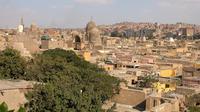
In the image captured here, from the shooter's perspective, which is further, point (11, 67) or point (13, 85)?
point (11, 67)

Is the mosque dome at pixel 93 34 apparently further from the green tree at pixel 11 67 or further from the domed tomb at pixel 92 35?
the green tree at pixel 11 67

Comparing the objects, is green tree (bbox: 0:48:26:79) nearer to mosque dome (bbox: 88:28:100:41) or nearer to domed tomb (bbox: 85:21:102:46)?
domed tomb (bbox: 85:21:102:46)

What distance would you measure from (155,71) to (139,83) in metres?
5.04

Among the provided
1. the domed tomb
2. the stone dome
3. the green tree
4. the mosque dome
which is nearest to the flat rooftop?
the green tree

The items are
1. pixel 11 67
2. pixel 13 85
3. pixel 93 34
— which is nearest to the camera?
pixel 13 85

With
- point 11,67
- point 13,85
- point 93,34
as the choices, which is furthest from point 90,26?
point 13,85

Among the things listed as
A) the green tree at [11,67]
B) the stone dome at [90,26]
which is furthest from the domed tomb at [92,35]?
the green tree at [11,67]

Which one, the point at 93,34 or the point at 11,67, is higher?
the point at 93,34

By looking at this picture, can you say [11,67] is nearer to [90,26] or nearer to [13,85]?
[13,85]

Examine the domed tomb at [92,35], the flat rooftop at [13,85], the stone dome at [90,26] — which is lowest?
the flat rooftop at [13,85]

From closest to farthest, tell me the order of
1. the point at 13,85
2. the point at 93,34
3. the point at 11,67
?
1. the point at 13,85
2. the point at 11,67
3. the point at 93,34

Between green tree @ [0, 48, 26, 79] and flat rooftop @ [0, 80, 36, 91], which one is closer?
flat rooftop @ [0, 80, 36, 91]

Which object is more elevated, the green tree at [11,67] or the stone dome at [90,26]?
the stone dome at [90,26]

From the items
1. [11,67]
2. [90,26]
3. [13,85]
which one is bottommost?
[13,85]
